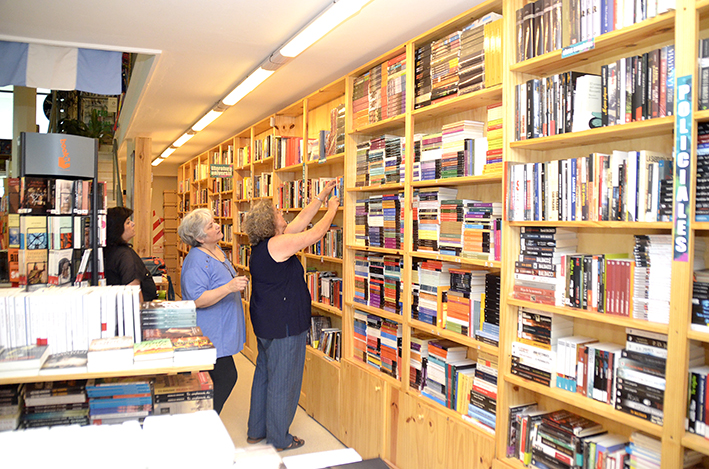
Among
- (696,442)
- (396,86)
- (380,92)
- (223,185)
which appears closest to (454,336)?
(696,442)

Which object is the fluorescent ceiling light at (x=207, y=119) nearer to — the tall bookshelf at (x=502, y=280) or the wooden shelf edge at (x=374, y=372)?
the tall bookshelf at (x=502, y=280)

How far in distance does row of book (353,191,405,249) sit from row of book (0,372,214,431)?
5.97ft

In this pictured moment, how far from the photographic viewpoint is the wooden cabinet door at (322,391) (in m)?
4.14

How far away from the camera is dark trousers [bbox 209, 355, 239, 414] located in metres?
3.33

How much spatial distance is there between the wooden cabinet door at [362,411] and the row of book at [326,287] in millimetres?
575

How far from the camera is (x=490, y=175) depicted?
2.60 meters

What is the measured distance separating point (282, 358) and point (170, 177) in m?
10.9

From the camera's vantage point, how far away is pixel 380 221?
11.8ft

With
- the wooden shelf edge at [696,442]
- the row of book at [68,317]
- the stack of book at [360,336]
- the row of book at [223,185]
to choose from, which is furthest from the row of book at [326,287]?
the row of book at [223,185]

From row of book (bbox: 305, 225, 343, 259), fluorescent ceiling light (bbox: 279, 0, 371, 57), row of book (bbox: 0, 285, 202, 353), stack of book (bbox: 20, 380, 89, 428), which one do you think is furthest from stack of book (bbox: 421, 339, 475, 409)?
fluorescent ceiling light (bbox: 279, 0, 371, 57)

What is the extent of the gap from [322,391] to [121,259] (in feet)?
6.55

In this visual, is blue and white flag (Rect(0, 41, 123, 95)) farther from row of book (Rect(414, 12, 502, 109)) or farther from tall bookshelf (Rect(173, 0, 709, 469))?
row of book (Rect(414, 12, 502, 109))

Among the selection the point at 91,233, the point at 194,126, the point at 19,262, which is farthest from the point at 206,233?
the point at 194,126

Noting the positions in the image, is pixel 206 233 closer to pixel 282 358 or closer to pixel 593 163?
pixel 282 358
